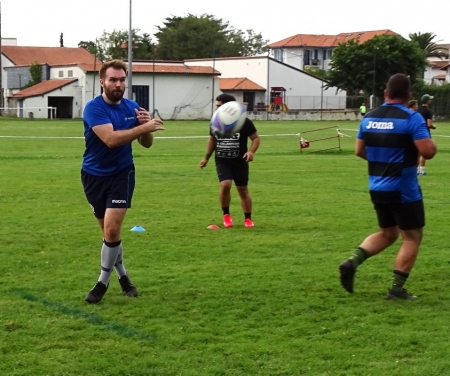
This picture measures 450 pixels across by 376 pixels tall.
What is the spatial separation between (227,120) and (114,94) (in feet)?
7.67

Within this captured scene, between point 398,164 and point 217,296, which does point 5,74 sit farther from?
point 398,164

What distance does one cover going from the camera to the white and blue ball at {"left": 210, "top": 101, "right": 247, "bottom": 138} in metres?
9.18

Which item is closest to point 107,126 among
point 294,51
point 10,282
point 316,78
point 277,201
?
point 10,282

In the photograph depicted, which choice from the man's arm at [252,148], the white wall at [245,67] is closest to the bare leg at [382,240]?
the man's arm at [252,148]

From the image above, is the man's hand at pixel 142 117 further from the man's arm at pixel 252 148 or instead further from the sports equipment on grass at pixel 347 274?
the man's arm at pixel 252 148

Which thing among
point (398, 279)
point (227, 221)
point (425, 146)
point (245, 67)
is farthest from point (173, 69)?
point (425, 146)

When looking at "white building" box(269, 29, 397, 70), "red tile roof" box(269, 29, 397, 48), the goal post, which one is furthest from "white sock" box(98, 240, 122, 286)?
"red tile roof" box(269, 29, 397, 48)

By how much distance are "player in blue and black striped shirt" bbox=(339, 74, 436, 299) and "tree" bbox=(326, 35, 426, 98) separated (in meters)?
69.1

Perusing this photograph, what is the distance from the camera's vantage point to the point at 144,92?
77062mm

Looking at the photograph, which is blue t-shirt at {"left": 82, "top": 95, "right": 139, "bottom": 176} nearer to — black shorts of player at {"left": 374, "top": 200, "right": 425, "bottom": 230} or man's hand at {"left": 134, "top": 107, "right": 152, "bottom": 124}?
man's hand at {"left": 134, "top": 107, "right": 152, "bottom": 124}

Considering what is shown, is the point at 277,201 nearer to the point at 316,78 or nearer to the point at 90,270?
the point at 90,270

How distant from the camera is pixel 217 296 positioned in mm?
7465

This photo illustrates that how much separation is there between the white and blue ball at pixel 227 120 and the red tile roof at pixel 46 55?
93.6m

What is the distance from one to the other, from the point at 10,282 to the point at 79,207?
5914mm
